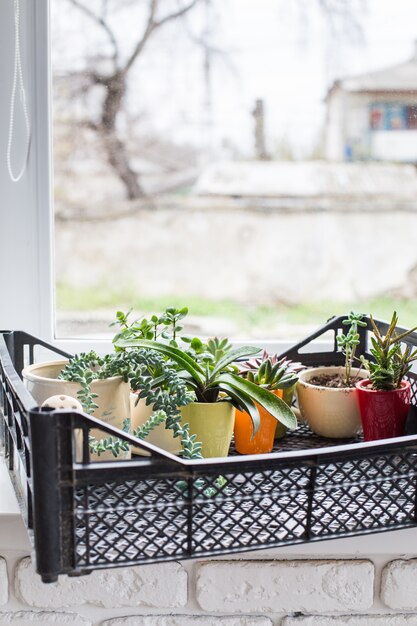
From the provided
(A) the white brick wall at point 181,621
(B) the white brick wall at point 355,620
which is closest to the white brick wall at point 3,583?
(A) the white brick wall at point 181,621

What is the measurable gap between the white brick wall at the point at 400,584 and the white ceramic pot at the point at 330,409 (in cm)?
21

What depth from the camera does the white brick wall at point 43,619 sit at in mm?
867

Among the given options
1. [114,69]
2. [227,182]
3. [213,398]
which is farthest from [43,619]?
[114,69]

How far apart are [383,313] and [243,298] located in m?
0.24

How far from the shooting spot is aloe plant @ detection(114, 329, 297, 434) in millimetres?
899

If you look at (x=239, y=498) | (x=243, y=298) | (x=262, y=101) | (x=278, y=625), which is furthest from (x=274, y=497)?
(x=262, y=101)

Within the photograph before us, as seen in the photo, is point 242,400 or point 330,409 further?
point 330,409

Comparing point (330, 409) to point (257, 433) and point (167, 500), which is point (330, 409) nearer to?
point (257, 433)

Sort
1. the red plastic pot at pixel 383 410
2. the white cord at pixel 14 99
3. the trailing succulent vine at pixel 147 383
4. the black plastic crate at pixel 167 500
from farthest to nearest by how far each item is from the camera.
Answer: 1. the white cord at pixel 14 99
2. the red plastic pot at pixel 383 410
3. the trailing succulent vine at pixel 147 383
4. the black plastic crate at pixel 167 500

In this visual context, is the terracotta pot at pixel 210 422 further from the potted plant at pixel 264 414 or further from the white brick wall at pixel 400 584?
the white brick wall at pixel 400 584

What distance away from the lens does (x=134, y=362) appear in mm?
901

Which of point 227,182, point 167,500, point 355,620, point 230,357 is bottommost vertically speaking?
point 355,620

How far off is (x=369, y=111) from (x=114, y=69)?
0.43m

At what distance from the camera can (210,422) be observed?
0.90 meters
